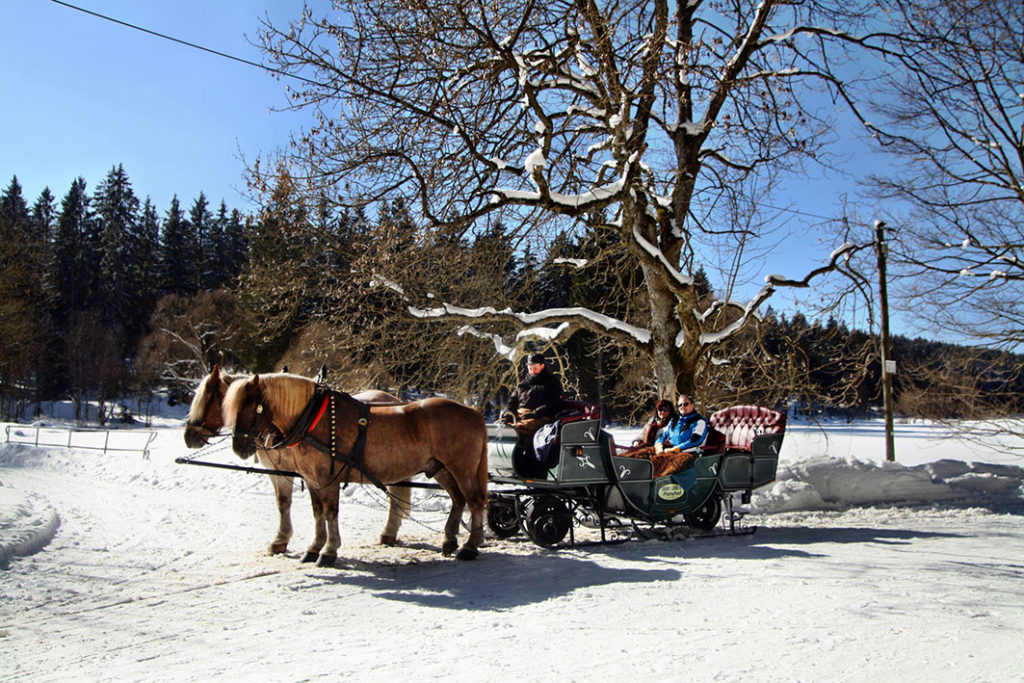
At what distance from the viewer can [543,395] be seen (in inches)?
308

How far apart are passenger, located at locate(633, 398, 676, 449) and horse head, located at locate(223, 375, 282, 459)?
189 inches

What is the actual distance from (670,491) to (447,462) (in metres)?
2.71

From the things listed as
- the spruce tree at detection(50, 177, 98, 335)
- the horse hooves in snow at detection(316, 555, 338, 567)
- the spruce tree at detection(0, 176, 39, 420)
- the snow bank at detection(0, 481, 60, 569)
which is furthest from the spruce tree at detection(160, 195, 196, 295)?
the horse hooves in snow at detection(316, 555, 338, 567)

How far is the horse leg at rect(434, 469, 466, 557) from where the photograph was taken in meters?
6.89

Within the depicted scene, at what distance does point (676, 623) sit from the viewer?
169 inches

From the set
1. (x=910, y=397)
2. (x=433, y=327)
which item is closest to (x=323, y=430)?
(x=433, y=327)

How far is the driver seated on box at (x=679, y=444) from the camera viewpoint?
7.79m

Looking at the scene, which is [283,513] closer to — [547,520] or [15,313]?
[547,520]

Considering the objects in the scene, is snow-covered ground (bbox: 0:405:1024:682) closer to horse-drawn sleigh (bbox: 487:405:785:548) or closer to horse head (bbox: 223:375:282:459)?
horse-drawn sleigh (bbox: 487:405:785:548)

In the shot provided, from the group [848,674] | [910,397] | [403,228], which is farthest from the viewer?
[910,397]

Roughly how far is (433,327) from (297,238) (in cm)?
336

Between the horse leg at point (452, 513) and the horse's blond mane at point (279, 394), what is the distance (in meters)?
1.70

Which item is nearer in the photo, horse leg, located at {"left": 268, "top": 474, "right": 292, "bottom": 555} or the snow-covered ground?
the snow-covered ground

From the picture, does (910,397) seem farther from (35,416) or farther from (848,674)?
(35,416)
